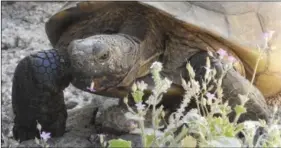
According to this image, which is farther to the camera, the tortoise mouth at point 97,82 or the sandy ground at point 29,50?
the sandy ground at point 29,50

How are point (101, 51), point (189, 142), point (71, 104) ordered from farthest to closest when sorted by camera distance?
point (71, 104) → point (101, 51) → point (189, 142)

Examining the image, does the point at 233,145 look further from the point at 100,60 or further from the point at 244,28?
the point at 244,28

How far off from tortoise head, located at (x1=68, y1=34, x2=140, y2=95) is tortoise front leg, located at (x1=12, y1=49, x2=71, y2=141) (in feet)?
0.72

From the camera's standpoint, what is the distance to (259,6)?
3006 mm

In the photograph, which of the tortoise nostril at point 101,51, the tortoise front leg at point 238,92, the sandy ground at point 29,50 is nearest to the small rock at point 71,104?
the sandy ground at point 29,50

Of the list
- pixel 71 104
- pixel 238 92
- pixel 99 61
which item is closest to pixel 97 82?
pixel 99 61

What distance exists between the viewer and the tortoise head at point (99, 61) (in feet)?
7.63

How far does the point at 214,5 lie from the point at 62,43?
0.70 m

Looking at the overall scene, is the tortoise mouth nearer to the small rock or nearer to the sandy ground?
the sandy ground

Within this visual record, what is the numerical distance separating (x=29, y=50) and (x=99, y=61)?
6.40 ft

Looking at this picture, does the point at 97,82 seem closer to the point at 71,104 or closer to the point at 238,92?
the point at 238,92

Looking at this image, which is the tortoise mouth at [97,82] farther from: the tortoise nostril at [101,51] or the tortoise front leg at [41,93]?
the tortoise front leg at [41,93]

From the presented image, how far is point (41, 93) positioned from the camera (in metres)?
2.67

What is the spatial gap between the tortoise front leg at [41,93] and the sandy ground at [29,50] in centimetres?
9
